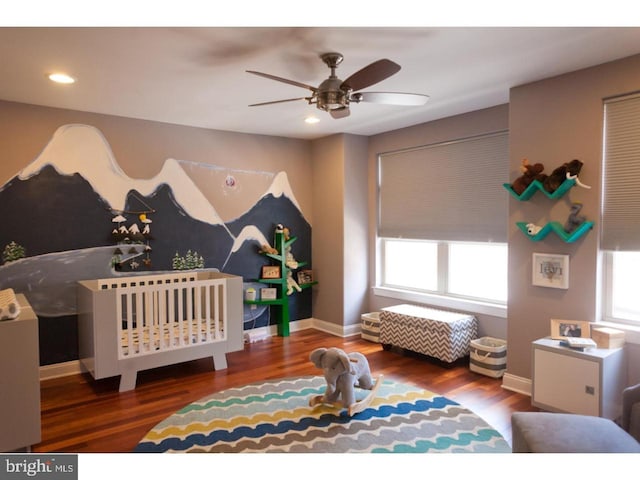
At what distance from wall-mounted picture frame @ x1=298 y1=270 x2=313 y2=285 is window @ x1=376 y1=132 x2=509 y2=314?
826 millimetres

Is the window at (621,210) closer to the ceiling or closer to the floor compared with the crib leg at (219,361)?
closer to the ceiling

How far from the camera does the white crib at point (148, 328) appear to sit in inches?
120

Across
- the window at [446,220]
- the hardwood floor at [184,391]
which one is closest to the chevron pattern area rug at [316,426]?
the hardwood floor at [184,391]

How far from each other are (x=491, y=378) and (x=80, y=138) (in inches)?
155

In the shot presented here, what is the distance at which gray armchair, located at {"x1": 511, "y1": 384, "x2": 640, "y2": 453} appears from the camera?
160cm

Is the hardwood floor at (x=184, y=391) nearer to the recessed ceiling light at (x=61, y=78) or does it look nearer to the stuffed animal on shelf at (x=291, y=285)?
the stuffed animal on shelf at (x=291, y=285)

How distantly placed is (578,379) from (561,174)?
1.29m

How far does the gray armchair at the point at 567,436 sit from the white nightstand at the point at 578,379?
0.79 meters

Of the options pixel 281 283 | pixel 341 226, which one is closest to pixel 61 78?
pixel 281 283

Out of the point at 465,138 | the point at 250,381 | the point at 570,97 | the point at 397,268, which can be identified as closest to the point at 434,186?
the point at 465,138

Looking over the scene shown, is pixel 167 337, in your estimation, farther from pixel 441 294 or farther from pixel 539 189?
pixel 539 189

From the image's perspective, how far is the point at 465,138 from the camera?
3.82 metres

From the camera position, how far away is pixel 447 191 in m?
4.02
